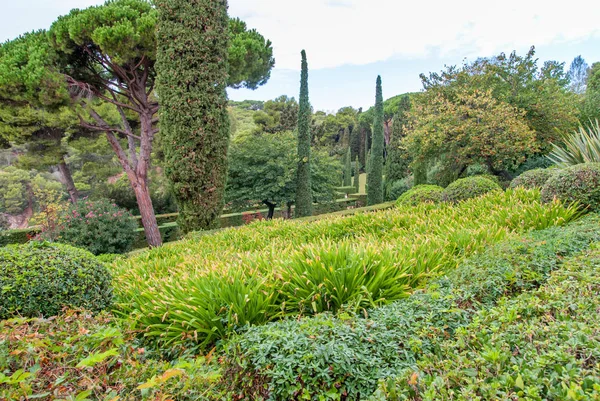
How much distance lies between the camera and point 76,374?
169 centimetres

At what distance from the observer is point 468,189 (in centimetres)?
762

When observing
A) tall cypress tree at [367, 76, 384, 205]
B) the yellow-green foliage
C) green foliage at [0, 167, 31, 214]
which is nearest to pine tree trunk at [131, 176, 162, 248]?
the yellow-green foliage

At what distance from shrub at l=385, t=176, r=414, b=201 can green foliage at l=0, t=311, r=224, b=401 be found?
17.7m

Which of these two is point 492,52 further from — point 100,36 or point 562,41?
point 100,36

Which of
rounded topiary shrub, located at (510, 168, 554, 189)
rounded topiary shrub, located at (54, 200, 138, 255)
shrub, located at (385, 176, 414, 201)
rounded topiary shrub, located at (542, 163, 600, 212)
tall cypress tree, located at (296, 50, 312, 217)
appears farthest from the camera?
shrub, located at (385, 176, 414, 201)

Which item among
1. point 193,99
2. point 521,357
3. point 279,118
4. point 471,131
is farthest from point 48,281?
point 279,118

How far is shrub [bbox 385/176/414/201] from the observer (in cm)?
1849

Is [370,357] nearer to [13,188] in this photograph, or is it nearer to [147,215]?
[147,215]

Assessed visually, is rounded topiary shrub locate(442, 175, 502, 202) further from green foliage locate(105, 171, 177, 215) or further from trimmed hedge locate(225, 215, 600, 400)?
green foliage locate(105, 171, 177, 215)

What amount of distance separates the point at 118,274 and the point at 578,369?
4.36 metres

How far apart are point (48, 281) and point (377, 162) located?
16.8 metres

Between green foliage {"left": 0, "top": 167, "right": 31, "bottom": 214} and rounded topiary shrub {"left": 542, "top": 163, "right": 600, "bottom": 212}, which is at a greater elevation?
green foliage {"left": 0, "top": 167, "right": 31, "bottom": 214}

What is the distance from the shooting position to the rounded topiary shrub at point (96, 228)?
9036mm

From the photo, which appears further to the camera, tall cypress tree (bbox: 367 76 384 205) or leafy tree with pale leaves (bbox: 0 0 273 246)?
tall cypress tree (bbox: 367 76 384 205)
